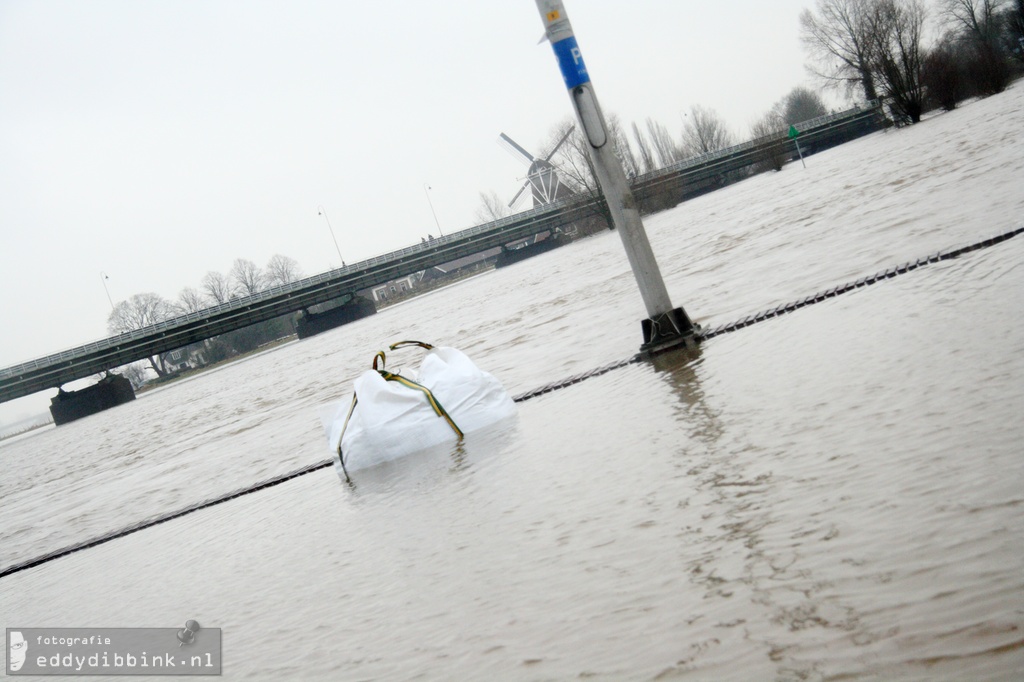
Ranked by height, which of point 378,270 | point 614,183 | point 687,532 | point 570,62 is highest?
point 378,270

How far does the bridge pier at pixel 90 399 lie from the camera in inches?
2734

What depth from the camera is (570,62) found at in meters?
6.57

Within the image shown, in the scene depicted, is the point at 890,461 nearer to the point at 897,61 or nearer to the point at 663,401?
the point at 663,401

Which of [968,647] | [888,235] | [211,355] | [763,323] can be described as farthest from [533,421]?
[211,355]

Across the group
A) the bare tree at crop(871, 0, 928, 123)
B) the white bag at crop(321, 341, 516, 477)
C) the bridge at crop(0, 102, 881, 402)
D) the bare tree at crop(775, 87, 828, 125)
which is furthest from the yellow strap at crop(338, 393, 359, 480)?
the bare tree at crop(775, 87, 828, 125)

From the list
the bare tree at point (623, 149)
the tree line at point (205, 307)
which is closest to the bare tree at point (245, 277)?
the tree line at point (205, 307)

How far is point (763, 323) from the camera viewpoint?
636 cm

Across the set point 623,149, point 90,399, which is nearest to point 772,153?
point 623,149

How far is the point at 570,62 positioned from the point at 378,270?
7614 centimetres

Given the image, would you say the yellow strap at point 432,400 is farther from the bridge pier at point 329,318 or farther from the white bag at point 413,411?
the bridge pier at point 329,318

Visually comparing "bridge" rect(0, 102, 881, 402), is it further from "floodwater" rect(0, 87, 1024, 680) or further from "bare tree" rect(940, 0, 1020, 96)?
"floodwater" rect(0, 87, 1024, 680)

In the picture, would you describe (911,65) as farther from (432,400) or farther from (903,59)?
(432,400)

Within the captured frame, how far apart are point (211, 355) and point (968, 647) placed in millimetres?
110699

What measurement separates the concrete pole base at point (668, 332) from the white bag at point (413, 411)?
4.13ft
